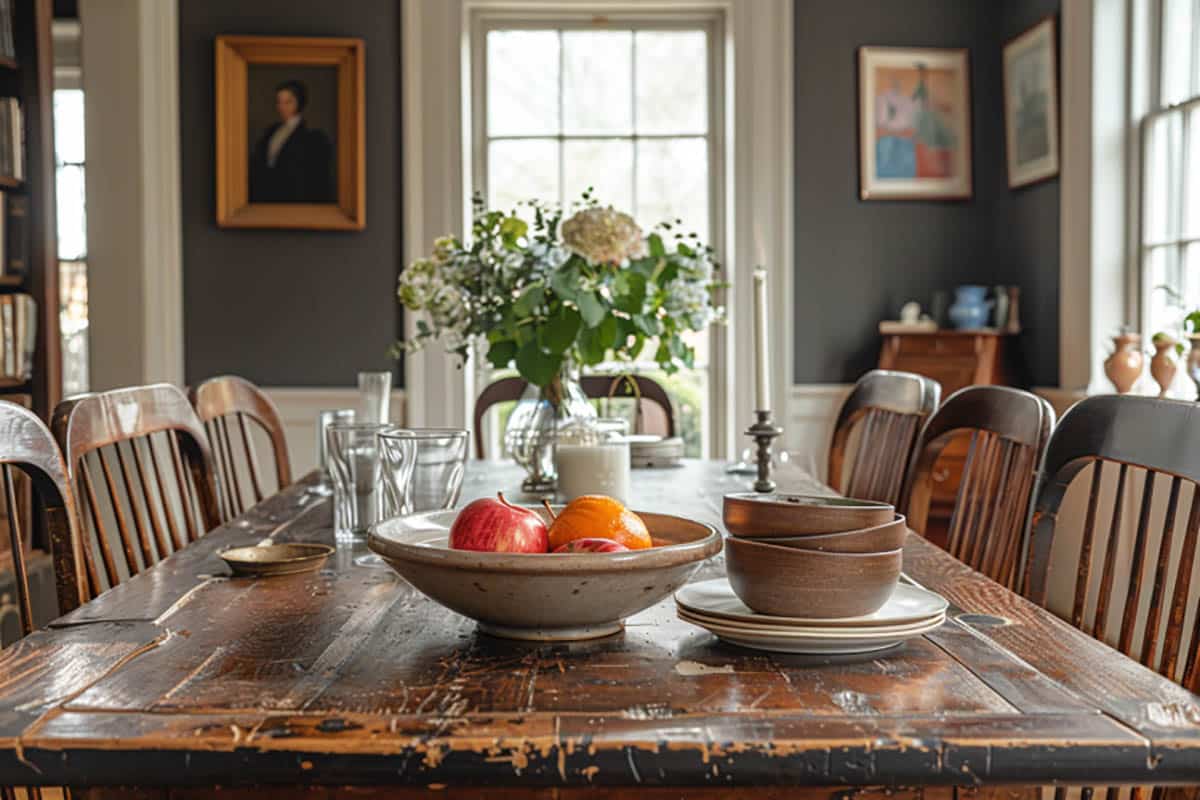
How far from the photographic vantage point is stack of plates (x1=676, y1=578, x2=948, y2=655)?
936 millimetres

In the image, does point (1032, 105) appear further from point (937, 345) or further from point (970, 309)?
point (937, 345)

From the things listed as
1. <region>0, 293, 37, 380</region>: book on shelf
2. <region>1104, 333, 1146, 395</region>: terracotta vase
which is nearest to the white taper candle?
<region>1104, 333, 1146, 395</region>: terracotta vase

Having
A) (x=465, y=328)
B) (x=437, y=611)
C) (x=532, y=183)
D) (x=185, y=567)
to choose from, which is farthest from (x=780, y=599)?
(x=532, y=183)

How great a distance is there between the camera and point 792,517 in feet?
3.12

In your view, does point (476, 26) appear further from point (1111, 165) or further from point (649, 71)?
point (1111, 165)

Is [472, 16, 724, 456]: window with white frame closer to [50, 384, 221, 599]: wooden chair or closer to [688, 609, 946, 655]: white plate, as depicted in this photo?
[50, 384, 221, 599]: wooden chair

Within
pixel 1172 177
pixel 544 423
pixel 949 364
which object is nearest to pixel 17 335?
pixel 544 423

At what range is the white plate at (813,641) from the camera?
0.93 metres

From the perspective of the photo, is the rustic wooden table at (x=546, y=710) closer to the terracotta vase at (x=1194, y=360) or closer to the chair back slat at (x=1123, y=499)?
the chair back slat at (x=1123, y=499)

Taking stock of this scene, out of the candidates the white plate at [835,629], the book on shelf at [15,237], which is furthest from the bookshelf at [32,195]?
the white plate at [835,629]

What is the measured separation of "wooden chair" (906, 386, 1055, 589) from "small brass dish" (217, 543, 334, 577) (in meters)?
0.83

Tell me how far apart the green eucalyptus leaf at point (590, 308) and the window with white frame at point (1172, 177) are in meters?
2.02

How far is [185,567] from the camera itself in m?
1.35

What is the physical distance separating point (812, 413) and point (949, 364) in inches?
21.1
